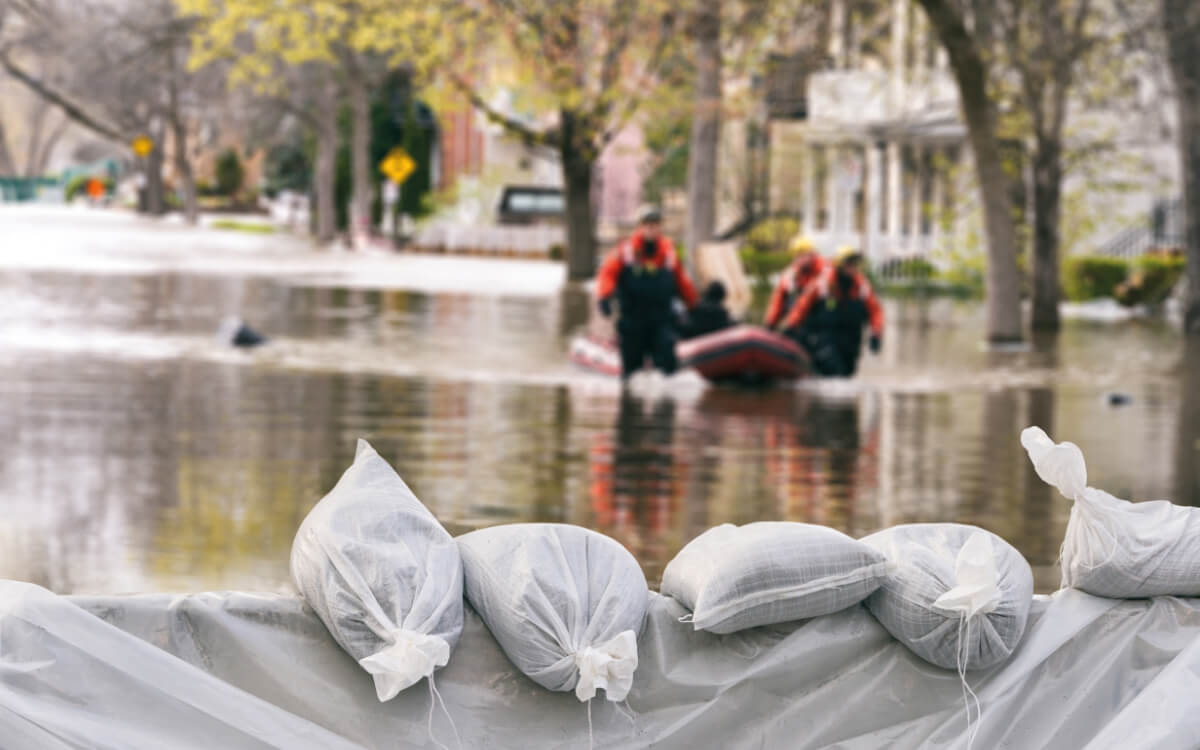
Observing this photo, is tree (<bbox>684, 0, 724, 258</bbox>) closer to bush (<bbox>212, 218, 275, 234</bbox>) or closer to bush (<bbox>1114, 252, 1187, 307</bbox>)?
bush (<bbox>1114, 252, 1187, 307</bbox>)

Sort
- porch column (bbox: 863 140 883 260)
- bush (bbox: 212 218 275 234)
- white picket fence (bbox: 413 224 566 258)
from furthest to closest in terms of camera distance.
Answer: bush (bbox: 212 218 275 234) → white picket fence (bbox: 413 224 566 258) → porch column (bbox: 863 140 883 260)

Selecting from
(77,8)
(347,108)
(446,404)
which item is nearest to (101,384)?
(446,404)

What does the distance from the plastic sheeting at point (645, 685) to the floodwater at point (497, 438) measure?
3571mm

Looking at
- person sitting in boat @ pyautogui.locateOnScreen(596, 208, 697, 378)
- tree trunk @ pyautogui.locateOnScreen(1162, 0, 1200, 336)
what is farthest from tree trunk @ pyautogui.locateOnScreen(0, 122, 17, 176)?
person sitting in boat @ pyautogui.locateOnScreen(596, 208, 697, 378)

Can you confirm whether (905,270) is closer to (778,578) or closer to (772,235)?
(772,235)

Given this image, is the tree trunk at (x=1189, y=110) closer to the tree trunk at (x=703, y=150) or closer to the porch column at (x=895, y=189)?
the tree trunk at (x=703, y=150)

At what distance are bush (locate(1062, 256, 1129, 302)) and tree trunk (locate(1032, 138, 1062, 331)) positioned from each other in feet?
18.2

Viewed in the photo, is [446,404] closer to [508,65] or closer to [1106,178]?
[1106,178]

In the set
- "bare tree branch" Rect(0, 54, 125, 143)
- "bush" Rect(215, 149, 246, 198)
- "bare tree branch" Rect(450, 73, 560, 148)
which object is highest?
"bare tree branch" Rect(0, 54, 125, 143)

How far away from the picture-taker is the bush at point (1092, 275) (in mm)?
35312

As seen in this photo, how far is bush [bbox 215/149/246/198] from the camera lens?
98.6 meters

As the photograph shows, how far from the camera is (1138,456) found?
13.3 m

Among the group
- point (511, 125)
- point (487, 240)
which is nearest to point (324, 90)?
point (487, 240)

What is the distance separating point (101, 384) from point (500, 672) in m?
13.3
